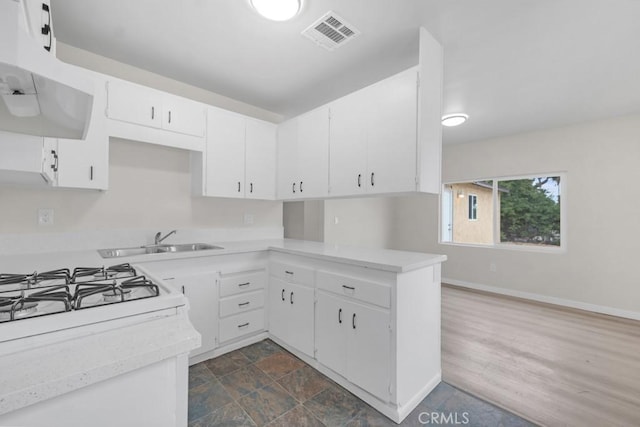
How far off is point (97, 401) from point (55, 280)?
857 millimetres

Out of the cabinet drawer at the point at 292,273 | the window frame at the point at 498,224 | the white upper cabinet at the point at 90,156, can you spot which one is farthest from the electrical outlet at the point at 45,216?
the window frame at the point at 498,224

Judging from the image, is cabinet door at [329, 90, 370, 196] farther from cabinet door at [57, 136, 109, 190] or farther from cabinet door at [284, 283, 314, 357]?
cabinet door at [57, 136, 109, 190]

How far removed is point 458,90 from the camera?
284cm

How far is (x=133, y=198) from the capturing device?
2.49m

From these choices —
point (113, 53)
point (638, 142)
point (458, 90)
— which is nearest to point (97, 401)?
point (113, 53)

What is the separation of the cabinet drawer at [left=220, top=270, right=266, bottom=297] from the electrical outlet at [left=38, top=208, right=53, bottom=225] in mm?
1350

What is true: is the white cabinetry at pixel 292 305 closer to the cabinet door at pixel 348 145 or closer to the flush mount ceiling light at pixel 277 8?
the cabinet door at pixel 348 145

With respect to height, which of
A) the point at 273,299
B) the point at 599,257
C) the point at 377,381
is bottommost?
the point at 377,381

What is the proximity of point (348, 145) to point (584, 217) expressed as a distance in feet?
11.6

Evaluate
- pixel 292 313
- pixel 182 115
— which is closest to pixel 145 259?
pixel 292 313

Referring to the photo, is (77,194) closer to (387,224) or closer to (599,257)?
(387,224)

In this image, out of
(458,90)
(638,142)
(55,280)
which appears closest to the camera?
(55,280)

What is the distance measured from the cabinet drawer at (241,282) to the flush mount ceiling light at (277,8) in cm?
195

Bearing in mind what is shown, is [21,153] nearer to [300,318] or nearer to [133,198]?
[133,198]
